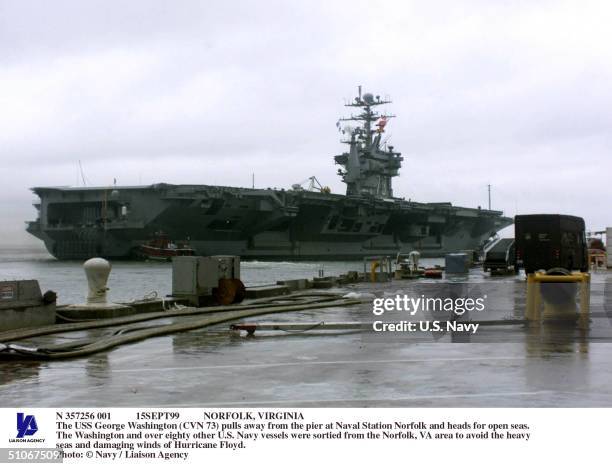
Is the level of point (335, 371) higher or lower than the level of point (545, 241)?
lower

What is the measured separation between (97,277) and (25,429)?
7.36 m

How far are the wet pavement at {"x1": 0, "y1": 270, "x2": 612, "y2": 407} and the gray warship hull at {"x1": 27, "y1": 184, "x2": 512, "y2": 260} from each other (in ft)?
147

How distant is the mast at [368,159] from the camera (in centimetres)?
7969

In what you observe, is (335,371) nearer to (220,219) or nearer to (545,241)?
(545,241)

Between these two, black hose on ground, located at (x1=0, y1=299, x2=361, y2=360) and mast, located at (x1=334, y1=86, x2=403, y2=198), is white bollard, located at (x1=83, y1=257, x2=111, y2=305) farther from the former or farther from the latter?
mast, located at (x1=334, y1=86, x2=403, y2=198)

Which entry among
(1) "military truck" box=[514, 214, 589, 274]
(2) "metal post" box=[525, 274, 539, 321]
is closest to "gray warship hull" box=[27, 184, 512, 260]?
(1) "military truck" box=[514, 214, 589, 274]

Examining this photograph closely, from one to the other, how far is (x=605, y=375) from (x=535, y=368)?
58cm

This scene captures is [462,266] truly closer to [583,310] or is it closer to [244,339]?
[583,310]

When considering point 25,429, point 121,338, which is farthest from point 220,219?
point 25,429

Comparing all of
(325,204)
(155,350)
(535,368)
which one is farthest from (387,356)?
(325,204)

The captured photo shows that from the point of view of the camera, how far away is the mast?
261 feet

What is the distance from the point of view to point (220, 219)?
5903cm

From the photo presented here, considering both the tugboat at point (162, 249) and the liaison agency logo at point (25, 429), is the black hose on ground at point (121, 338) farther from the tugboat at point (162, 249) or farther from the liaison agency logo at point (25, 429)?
the tugboat at point (162, 249)

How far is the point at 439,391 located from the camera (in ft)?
17.8
